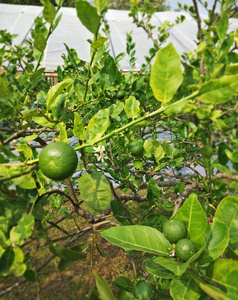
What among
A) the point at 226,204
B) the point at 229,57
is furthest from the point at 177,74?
the point at 226,204

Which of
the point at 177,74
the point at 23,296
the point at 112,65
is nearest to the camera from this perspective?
the point at 177,74

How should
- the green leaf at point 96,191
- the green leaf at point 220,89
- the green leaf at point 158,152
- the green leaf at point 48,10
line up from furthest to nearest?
the green leaf at point 158,152 → the green leaf at point 96,191 → the green leaf at point 48,10 → the green leaf at point 220,89

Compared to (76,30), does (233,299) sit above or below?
below

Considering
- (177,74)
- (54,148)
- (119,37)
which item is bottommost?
(54,148)

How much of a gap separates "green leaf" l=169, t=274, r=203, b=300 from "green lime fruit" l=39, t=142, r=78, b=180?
37 centimetres

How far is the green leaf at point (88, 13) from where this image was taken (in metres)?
0.38

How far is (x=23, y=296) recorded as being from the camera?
2.06 m

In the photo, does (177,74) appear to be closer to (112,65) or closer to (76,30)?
(112,65)

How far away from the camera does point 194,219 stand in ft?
1.76

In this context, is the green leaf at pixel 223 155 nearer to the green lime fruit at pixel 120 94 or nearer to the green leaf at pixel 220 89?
the green leaf at pixel 220 89

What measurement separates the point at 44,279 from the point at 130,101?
2.27 meters

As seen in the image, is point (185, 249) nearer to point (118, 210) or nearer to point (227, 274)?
point (227, 274)

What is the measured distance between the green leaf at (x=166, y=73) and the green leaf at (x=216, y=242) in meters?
0.30

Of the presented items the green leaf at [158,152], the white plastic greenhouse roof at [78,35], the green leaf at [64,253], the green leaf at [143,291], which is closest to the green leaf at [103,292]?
the green leaf at [64,253]
